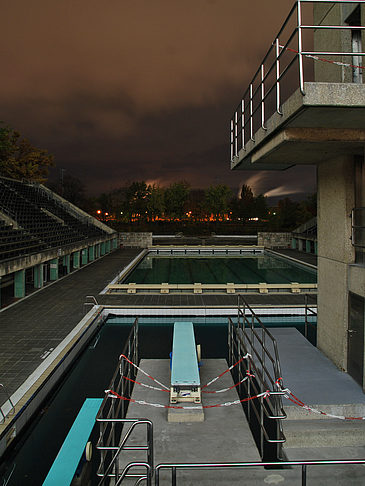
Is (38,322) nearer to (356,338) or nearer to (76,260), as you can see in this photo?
(356,338)

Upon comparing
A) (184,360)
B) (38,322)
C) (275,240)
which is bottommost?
(38,322)

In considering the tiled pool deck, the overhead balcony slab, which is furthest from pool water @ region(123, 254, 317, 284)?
the overhead balcony slab

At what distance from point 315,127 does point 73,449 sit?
561 cm

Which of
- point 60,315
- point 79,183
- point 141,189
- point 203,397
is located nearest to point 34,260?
point 60,315

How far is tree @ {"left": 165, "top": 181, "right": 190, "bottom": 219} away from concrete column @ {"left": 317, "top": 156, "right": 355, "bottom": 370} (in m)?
54.0

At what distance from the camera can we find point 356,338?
537cm

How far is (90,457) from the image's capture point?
15.4 ft

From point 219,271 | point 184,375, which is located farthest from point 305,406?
point 219,271

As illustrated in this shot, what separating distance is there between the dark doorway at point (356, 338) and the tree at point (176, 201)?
55236 millimetres

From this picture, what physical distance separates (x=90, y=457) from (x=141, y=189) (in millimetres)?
56389

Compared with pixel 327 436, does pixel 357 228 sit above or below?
above

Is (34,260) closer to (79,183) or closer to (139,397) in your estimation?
(139,397)

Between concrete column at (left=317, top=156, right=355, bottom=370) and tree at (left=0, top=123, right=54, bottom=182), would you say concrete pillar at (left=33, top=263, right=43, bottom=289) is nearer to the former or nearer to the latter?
concrete column at (left=317, top=156, right=355, bottom=370)

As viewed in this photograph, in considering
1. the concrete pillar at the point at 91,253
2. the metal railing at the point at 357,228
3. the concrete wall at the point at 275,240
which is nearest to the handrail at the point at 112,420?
the metal railing at the point at 357,228
